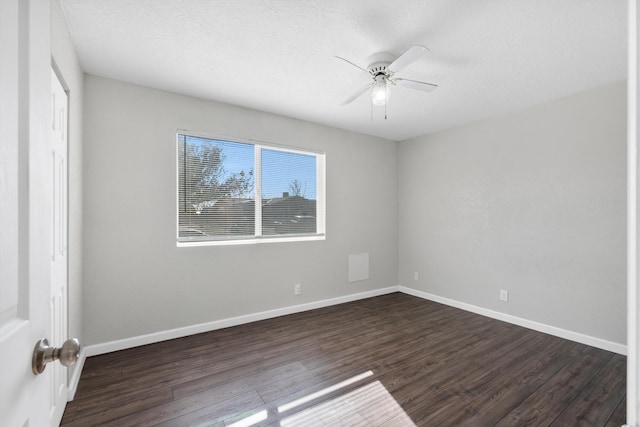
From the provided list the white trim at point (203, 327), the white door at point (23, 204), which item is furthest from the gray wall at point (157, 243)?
the white door at point (23, 204)

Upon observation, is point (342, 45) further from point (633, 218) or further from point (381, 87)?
point (633, 218)

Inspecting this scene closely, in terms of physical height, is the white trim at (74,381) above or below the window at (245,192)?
below

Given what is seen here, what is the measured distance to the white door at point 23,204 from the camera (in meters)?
0.51

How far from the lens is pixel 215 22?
6.18 feet

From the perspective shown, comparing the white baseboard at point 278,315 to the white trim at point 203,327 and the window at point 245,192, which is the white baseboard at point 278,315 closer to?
the white trim at point 203,327

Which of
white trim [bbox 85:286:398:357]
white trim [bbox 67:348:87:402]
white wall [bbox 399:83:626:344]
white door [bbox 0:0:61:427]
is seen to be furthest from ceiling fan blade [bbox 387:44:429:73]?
white trim [bbox 67:348:87:402]

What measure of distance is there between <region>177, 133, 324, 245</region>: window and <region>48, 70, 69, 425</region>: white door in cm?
117

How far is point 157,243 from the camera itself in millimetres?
2852

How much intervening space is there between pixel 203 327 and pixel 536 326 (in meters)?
3.67

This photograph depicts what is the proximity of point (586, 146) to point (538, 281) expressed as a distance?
1.49 metres

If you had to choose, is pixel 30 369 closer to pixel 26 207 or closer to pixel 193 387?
pixel 26 207

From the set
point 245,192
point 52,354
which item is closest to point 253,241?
point 245,192

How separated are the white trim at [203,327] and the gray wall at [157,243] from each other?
0.05m

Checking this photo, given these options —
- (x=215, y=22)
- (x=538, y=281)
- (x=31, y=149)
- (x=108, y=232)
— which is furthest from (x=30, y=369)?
(x=538, y=281)
